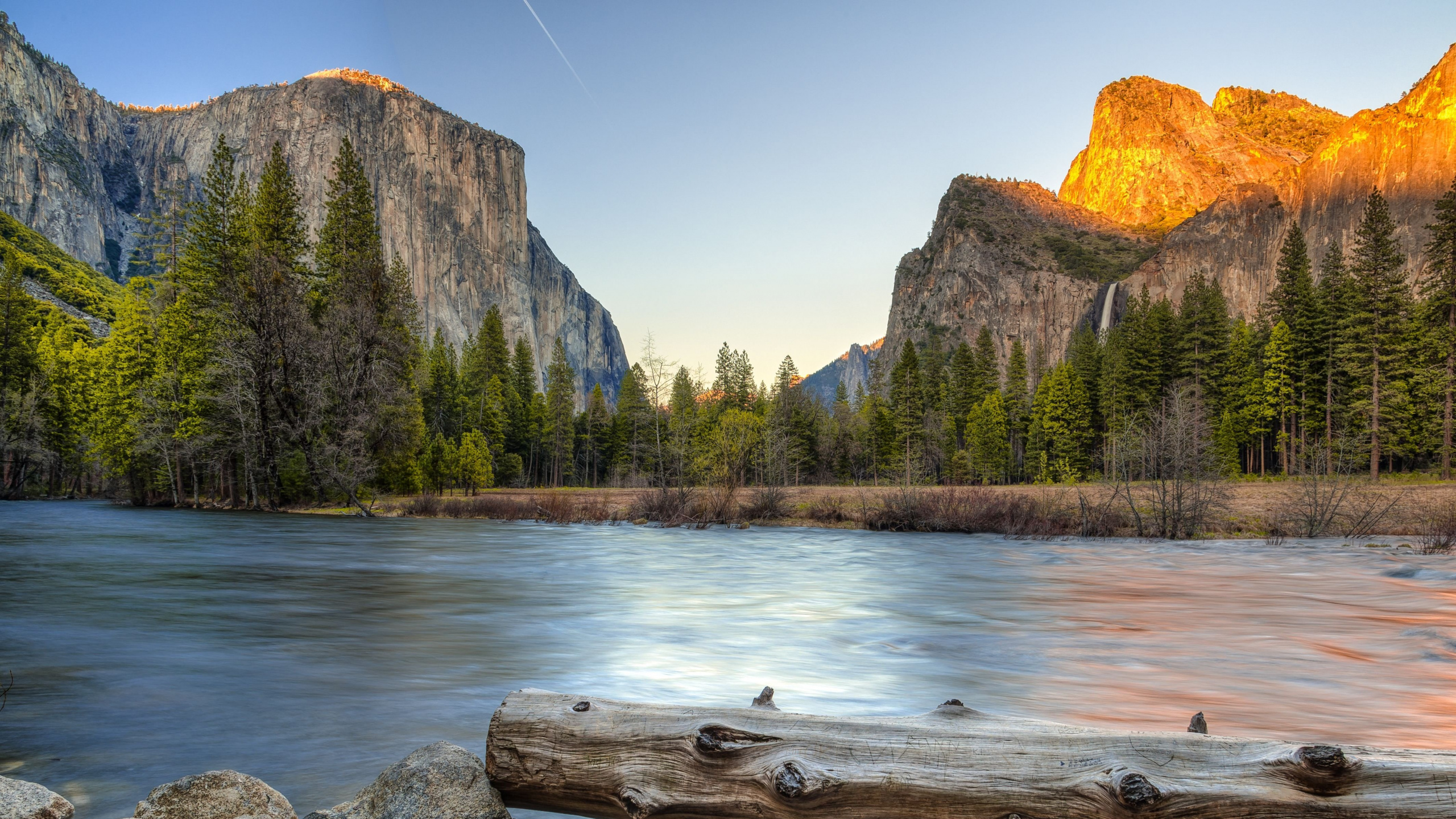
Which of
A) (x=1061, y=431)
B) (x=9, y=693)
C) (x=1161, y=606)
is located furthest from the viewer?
(x=1061, y=431)

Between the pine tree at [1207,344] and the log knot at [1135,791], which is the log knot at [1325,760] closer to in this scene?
the log knot at [1135,791]

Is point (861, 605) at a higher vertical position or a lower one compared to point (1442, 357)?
lower

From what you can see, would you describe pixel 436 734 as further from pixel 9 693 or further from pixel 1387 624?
pixel 1387 624

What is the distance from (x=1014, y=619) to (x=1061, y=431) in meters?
65.4

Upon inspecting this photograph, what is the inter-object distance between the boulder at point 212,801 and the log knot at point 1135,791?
3.59m

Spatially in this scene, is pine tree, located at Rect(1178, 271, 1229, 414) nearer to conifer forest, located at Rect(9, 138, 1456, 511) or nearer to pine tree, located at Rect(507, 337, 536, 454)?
conifer forest, located at Rect(9, 138, 1456, 511)

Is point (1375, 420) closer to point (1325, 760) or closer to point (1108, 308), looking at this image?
point (1325, 760)

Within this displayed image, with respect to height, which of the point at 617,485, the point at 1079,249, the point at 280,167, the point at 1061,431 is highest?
the point at 1079,249

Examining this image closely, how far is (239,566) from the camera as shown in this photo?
57.3 ft

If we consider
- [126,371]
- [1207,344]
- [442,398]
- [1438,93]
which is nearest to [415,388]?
[126,371]

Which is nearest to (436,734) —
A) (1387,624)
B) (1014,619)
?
(1014,619)

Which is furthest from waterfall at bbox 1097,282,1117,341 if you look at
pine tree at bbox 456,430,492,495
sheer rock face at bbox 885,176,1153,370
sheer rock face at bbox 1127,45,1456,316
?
pine tree at bbox 456,430,492,495

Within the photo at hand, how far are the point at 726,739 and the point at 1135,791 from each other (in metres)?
1.58

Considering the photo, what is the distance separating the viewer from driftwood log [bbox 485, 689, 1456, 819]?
9.09 ft
